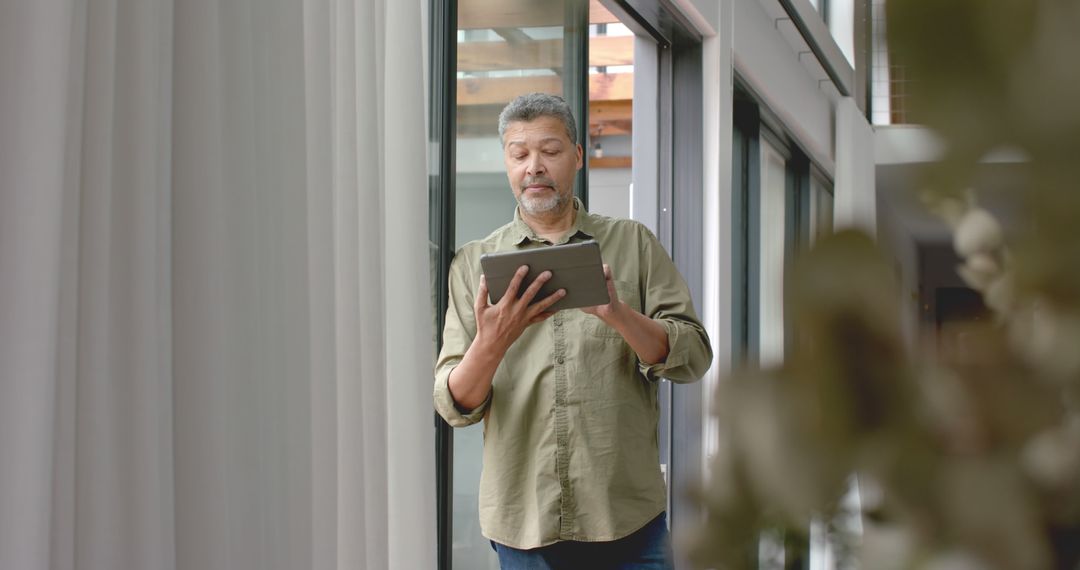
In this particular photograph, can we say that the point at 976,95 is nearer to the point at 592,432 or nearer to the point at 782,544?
the point at 782,544

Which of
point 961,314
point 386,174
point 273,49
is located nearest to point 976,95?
point 961,314

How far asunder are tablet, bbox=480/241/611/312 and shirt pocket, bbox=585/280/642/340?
21 centimetres

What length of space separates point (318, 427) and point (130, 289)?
0.39 metres

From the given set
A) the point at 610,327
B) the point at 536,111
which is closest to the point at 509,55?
the point at 536,111

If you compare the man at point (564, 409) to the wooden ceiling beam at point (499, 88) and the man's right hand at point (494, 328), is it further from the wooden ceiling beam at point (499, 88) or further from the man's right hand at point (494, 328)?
the wooden ceiling beam at point (499, 88)

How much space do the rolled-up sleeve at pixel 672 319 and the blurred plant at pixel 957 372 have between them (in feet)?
6.72

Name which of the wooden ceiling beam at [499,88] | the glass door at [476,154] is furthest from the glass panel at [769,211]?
the glass door at [476,154]

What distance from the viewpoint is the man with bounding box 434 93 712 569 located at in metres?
2.22

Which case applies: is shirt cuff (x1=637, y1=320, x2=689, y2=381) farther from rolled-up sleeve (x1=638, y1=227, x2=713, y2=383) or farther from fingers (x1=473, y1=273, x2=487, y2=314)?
fingers (x1=473, y1=273, x2=487, y2=314)

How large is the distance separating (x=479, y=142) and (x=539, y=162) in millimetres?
615

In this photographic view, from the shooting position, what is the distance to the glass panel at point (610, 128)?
28.0 ft

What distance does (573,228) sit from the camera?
2.47 m

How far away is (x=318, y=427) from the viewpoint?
145cm

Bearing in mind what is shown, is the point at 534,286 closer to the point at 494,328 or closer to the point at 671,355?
the point at 494,328
